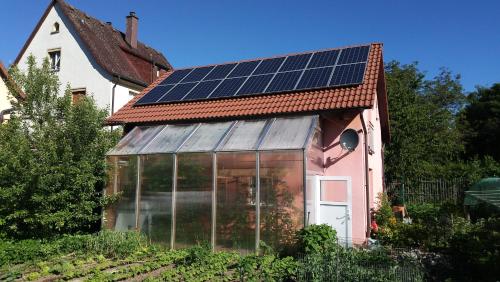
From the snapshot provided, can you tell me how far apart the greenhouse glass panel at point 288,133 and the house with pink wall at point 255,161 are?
0.03 metres

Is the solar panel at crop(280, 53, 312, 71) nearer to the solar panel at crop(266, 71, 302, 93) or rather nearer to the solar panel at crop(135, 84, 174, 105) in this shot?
the solar panel at crop(266, 71, 302, 93)

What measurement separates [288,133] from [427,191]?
507 inches

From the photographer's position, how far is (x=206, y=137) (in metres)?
11.8

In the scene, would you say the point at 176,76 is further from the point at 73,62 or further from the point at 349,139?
the point at 73,62

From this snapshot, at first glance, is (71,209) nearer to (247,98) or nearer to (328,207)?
(247,98)

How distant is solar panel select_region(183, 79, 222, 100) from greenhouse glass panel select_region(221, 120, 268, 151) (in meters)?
2.57

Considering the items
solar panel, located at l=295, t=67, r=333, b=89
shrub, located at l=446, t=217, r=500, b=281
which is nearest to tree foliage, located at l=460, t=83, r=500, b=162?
solar panel, located at l=295, t=67, r=333, b=89

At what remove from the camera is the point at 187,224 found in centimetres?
1073

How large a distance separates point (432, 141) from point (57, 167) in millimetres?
21484

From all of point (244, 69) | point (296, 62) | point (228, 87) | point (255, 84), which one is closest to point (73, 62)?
point (244, 69)

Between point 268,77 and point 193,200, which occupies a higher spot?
point 268,77

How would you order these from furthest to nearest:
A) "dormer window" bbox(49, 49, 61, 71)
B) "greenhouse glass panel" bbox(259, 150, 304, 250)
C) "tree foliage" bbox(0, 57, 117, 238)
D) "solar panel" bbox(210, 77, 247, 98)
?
"dormer window" bbox(49, 49, 61, 71) → "solar panel" bbox(210, 77, 247, 98) → "tree foliage" bbox(0, 57, 117, 238) → "greenhouse glass panel" bbox(259, 150, 304, 250)

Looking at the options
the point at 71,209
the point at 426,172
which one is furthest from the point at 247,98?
the point at 426,172

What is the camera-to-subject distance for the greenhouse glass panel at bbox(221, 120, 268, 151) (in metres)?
10.7
